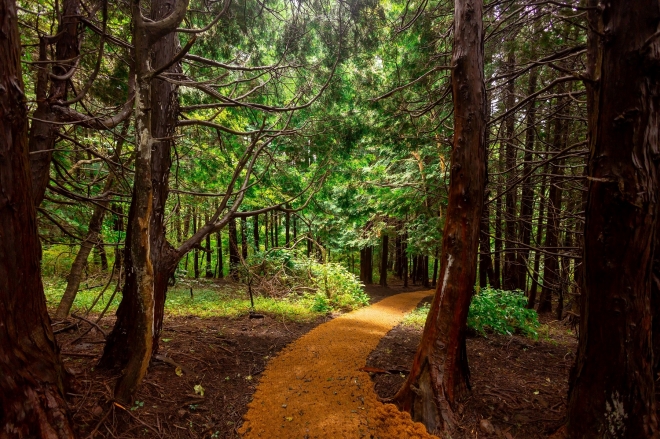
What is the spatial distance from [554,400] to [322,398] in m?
3.06

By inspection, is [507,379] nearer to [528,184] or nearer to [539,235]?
[528,184]

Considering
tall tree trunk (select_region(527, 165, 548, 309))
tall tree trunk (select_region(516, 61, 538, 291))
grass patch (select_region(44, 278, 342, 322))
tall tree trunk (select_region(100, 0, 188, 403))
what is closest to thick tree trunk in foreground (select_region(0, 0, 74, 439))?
tall tree trunk (select_region(100, 0, 188, 403))

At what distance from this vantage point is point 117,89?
5.49 meters

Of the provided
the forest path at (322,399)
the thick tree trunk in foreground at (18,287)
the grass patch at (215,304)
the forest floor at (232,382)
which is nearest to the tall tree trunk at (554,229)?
the forest floor at (232,382)

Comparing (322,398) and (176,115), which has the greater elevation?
(176,115)

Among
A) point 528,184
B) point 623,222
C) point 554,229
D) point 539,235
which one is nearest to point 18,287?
point 623,222

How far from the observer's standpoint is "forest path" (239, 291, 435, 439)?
3574mm

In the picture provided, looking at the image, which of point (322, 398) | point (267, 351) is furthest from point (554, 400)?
point (267, 351)

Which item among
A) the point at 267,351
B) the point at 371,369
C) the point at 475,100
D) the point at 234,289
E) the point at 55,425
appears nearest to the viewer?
the point at 55,425

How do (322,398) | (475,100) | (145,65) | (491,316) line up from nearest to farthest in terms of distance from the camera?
(145,65) < (475,100) < (322,398) < (491,316)

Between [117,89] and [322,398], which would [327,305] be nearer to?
[322,398]

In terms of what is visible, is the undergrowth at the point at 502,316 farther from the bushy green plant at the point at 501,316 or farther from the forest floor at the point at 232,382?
the forest floor at the point at 232,382

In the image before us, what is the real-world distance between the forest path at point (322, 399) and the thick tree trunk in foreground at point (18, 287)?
2049mm

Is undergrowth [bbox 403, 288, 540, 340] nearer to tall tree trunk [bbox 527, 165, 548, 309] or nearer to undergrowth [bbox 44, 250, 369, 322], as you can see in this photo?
tall tree trunk [bbox 527, 165, 548, 309]
